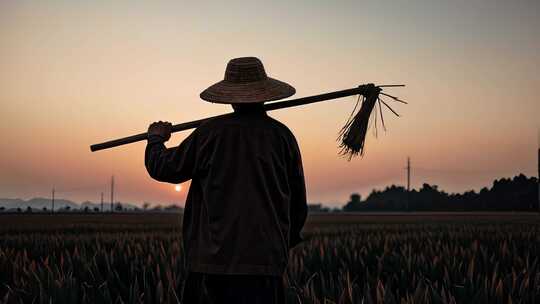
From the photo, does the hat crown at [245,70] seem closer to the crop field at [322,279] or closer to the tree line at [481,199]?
the crop field at [322,279]

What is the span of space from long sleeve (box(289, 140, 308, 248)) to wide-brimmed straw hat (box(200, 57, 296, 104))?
347mm

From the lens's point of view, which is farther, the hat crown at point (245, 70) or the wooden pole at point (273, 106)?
the wooden pole at point (273, 106)

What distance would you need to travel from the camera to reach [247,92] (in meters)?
3.23

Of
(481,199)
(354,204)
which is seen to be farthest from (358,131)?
(354,204)

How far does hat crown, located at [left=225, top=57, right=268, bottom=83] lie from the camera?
3.38 metres

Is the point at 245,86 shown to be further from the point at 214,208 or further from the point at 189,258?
the point at 189,258

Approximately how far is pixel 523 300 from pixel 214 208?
316cm

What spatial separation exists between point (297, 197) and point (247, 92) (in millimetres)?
704

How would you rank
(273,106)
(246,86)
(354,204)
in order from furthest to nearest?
(354,204) < (273,106) < (246,86)

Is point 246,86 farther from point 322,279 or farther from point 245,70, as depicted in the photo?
point 322,279

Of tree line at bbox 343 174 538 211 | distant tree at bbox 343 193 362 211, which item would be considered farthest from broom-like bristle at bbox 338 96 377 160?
distant tree at bbox 343 193 362 211

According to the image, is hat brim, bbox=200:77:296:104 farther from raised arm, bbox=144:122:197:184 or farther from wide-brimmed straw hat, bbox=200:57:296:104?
raised arm, bbox=144:122:197:184

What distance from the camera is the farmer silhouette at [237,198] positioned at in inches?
117

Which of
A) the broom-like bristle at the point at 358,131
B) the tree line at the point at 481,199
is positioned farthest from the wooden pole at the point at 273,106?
the tree line at the point at 481,199
